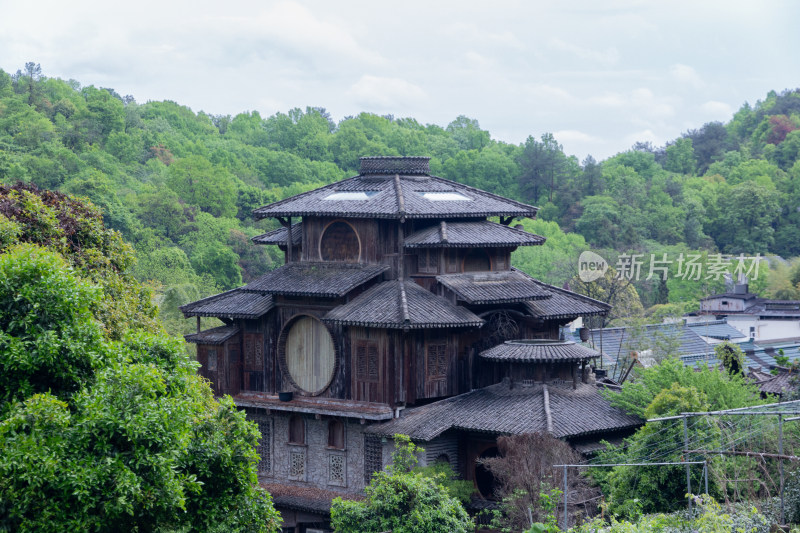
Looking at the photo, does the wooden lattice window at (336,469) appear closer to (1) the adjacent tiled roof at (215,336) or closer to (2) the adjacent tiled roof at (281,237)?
(1) the adjacent tiled roof at (215,336)

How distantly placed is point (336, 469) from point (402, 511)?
8775 mm

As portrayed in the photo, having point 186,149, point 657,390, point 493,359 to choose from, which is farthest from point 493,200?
point 186,149

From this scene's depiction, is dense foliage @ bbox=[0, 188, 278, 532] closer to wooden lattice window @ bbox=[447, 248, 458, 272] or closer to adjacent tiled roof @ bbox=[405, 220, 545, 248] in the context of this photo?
adjacent tiled roof @ bbox=[405, 220, 545, 248]

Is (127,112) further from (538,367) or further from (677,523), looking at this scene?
(677,523)

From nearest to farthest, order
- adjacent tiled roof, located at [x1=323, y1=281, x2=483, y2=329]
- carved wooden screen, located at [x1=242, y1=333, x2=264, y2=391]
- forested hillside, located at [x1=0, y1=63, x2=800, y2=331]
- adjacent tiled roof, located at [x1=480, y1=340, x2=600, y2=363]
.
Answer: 1. adjacent tiled roof, located at [x1=480, y1=340, x2=600, y2=363]
2. adjacent tiled roof, located at [x1=323, y1=281, x2=483, y2=329]
3. carved wooden screen, located at [x1=242, y1=333, x2=264, y2=391]
4. forested hillside, located at [x1=0, y1=63, x2=800, y2=331]

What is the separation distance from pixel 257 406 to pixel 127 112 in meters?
73.7

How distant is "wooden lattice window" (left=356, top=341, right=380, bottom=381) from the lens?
31.9m

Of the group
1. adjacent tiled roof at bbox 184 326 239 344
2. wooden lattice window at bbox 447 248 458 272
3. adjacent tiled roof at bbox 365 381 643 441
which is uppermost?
wooden lattice window at bbox 447 248 458 272

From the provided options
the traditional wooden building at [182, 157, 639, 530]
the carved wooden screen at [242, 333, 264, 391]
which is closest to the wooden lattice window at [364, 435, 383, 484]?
the traditional wooden building at [182, 157, 639, 530]

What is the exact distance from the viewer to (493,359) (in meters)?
31.4

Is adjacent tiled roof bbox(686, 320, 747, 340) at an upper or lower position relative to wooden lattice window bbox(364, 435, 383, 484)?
upper

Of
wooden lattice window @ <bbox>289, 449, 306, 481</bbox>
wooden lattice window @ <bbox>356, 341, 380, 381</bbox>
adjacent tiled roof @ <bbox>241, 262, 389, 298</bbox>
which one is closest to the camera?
wooden lattice window @ <bbox>356, 341, 380, 381</bbox>

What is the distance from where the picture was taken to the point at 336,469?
32.8 meters

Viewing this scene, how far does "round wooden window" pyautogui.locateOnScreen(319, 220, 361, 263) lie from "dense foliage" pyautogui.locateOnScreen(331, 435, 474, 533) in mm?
10507
